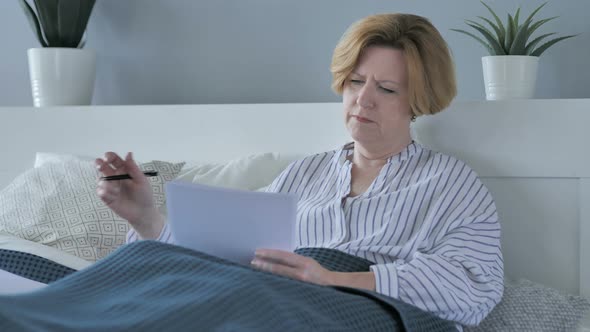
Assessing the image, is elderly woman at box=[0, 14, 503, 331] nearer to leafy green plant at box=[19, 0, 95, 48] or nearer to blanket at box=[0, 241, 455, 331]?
blanket at box=[0, 241, 455, 331]

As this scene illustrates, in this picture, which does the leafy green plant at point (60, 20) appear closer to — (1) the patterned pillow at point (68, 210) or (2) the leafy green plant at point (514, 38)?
(1) the patterned pillow at point (68, 210)

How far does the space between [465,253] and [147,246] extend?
0.63m

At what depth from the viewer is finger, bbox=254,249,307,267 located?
1.53 m

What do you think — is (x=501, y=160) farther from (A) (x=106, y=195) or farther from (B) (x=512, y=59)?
(A) (x=106, y=195)

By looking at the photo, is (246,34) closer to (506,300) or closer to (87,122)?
(87,122)

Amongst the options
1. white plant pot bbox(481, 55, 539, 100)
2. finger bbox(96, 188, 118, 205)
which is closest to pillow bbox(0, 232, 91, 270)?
finger bbox(96, 188, 118, 205)

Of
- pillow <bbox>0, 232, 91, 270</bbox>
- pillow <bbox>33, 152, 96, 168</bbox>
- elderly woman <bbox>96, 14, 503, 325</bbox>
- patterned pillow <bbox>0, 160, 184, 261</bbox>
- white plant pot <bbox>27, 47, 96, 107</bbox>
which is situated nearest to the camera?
elderly woman <bbox>96, 14, 503, 325</bbox>

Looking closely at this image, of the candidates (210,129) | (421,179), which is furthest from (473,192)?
(210,129)

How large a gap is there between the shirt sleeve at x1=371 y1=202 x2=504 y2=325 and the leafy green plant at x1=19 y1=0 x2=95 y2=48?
145cm

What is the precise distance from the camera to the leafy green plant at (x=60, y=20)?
8.98ft

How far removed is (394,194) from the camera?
1886mm

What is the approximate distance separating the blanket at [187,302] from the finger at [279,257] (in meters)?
0.06

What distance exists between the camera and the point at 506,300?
1847 millimetres

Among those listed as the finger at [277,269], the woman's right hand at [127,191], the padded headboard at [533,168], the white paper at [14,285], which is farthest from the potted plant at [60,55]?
the finger at [277,269]
